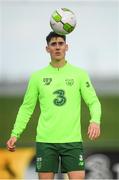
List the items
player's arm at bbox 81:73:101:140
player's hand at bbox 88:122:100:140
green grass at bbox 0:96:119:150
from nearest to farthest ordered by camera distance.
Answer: player's hand at bbox 88:122:100:140 < player's arm at bbox 81:73:101:140 < green grass at bbox 0:96:119:150

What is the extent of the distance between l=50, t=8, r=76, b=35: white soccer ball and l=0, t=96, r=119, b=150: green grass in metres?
12.2

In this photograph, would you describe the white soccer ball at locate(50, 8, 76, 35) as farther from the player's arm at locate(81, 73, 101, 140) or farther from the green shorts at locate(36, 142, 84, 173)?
the green shorts at locate(36, 142, 84, 173)

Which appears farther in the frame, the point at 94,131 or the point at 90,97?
the point at 90,97

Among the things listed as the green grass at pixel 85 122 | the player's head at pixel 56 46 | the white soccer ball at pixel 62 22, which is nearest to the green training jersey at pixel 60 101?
the player's head at pixel 56 46

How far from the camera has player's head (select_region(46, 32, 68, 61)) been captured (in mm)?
7734

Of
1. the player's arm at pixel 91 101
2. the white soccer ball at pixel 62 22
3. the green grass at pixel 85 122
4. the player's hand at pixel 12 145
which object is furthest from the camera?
the green grass at pixel 85 122

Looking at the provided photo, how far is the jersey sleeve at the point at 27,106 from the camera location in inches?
307

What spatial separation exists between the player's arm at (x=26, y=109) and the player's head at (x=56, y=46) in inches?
13.2

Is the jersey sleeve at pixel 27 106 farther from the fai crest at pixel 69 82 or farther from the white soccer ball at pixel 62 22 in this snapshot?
the white soccer ball at pixel 62 22

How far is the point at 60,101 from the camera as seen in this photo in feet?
25.1

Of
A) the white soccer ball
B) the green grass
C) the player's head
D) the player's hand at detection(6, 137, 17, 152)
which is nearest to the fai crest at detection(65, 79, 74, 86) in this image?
the player's head

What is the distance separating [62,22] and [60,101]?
40.0 inches

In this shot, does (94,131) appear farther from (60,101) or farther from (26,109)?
(26,109)

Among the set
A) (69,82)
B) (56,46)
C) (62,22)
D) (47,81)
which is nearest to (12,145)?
(47,81)
